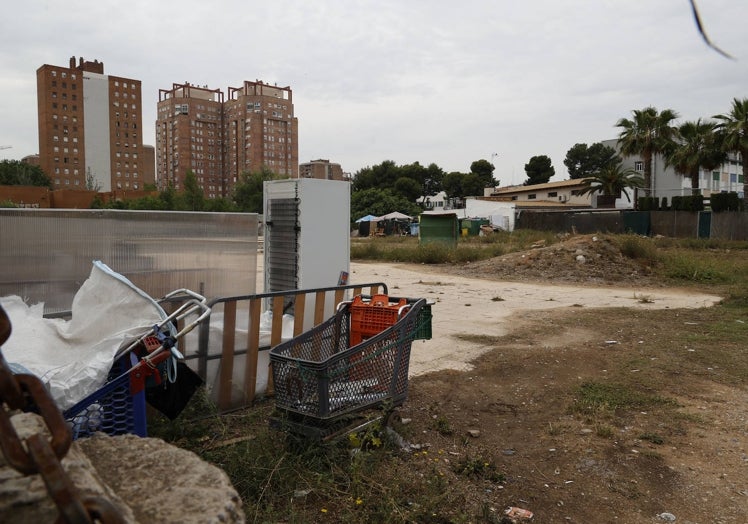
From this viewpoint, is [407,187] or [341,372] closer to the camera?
[341,372]

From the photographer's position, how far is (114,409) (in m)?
3.29

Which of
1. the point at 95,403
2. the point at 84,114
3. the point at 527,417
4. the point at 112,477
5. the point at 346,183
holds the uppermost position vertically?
the point at 84,114

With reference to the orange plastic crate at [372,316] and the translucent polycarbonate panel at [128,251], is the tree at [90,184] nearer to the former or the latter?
the translucent polycarbonate panel at [128,251]

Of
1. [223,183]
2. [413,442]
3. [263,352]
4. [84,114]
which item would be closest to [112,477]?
[413,442]

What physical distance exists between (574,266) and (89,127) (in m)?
96.3

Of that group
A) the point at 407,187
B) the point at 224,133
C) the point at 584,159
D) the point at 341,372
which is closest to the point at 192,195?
the point at 407,187

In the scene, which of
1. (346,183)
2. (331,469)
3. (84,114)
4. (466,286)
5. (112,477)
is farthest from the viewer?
(84,114)

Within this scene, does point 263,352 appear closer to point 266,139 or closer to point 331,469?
point 331,469

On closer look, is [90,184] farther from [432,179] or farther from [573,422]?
[573,422]

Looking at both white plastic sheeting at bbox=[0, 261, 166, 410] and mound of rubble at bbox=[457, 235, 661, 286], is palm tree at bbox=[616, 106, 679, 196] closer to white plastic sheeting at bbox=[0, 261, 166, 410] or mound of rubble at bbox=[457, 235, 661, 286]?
mound of rubble at bbox=[457, 235, 661, 286]

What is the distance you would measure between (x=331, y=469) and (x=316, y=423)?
31cm

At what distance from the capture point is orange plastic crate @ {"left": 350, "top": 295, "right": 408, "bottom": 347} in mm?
5016

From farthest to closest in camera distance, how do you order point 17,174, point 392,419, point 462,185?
1. point 462,185
2. point 17,174
3. point 392,419

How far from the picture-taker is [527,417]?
523cm
